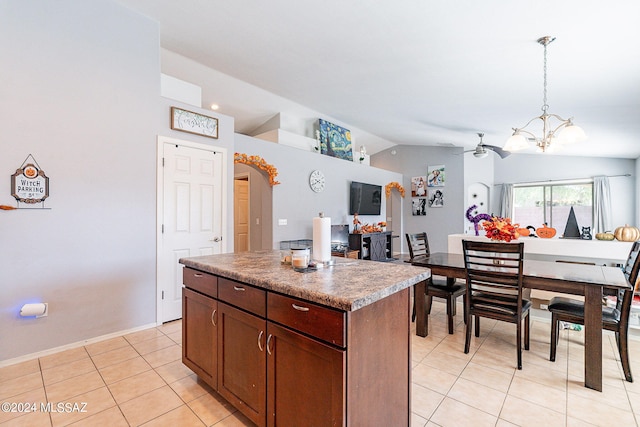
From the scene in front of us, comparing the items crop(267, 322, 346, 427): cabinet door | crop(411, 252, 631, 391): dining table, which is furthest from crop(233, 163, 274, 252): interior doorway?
crop(267, 322, 346, 427): cabinet door

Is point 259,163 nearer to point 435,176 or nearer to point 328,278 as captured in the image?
point 328,278

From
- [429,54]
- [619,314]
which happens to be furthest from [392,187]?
[619,314]

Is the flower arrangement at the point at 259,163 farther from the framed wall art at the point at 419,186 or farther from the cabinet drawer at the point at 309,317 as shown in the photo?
the framed wall art at the point at 419,186

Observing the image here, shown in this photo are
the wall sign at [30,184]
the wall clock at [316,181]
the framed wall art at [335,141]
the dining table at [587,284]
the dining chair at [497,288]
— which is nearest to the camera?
the dining table at [587,284]

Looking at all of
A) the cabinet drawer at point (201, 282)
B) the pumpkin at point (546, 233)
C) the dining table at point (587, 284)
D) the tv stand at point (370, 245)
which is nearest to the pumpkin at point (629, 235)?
the pumpkin at point (546, 233)

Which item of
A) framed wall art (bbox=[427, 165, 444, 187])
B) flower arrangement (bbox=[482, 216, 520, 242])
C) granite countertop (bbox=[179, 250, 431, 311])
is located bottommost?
granite countertop (bbox=[179, 250, 431, 311])

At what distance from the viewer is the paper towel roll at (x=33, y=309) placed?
8.06 feet

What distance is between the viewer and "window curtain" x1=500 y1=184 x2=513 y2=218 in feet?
26.0

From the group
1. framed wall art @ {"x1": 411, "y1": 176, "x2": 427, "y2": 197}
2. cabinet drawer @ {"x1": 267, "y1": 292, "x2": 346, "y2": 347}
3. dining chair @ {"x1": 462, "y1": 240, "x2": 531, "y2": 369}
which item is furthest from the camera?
framed wall art @ {"x1": 411, "y1": 176, "x2": 427, "y2": 197}

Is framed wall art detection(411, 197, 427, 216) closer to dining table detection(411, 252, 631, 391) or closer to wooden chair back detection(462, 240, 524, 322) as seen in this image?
dining table detection(411, 252, 631, 391)

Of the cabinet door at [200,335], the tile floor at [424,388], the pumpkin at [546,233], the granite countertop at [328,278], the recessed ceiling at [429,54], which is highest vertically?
the recessed ceiling at [429,54]

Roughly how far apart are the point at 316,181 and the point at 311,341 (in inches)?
189

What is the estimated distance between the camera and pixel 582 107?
11.9 ft

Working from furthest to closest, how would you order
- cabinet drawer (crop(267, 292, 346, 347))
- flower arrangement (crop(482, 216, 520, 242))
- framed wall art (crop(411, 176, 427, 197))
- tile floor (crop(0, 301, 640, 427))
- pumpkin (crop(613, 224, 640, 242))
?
framed wall art (crop(411, 176, 427, 197)) < pumpkin (crop(613, 224, 640, 242)) < flower arrangement (crop(482, 216, 520, 242)) < tile floor (crop(0, 301, 640, 427)) < cabinet drawer (crop(267, 292, 346, 347))
